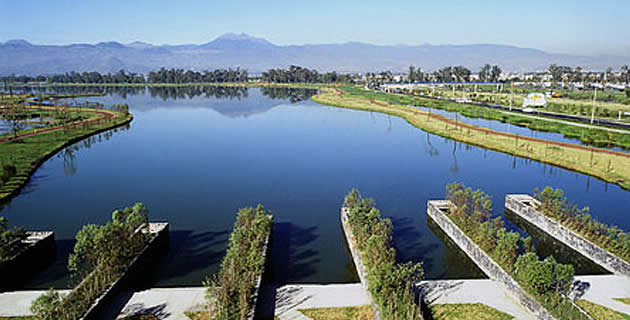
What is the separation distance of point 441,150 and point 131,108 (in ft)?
141

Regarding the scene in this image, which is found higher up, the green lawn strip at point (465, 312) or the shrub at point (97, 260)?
the shrub at point (97, 260)

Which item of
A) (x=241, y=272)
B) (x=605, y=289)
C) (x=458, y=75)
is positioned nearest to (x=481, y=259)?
(x=605, y=289)

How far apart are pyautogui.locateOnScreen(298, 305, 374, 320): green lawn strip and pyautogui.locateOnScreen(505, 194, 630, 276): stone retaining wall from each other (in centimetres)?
686

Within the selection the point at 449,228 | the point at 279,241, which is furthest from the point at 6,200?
the point at 449,228

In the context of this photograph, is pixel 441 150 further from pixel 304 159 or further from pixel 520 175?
pixel 304 159

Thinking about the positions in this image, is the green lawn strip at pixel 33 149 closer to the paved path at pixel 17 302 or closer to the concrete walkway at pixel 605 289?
the paved path at pixel 17 302

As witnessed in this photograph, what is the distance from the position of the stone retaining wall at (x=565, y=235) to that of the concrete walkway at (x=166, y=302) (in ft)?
33.7

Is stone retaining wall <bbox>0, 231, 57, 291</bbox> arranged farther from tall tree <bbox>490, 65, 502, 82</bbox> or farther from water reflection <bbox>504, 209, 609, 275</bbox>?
tall tree <bbox>490, 65, 502, 82</bbox>

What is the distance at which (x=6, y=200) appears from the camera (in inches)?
677

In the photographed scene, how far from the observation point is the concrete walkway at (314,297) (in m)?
9.06

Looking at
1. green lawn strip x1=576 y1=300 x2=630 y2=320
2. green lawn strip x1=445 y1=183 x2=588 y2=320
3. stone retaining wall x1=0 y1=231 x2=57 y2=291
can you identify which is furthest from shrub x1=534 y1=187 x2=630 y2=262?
stone retaining wall x1=0 y1=231 x2=57 y2=291

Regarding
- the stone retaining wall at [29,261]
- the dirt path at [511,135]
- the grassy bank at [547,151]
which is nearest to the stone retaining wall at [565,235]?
the grassy bank at [547,151]

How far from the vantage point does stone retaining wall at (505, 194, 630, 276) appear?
11219mm

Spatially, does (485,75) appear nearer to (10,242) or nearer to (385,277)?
(385,277)
